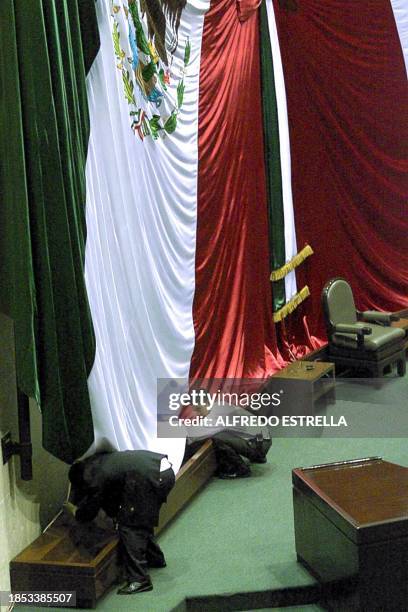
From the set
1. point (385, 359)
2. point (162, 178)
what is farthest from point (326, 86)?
point (162, 178)

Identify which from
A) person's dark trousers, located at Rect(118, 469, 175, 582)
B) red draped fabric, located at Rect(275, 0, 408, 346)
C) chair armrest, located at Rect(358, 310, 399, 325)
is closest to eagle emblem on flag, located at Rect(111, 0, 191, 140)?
person's dark trousers, located at Rect(118, 469, 175, 582)

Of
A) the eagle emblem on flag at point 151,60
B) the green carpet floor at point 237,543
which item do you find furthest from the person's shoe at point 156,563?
the eagle emblem on flag at point 151,60

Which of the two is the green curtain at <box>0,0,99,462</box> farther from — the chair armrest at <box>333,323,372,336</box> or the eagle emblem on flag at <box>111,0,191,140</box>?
the chair armrest at <box>333,323,372,336</box>

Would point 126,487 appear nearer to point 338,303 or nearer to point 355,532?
point 355,532

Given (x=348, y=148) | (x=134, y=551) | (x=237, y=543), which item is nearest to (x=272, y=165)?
(x=348, y=148)

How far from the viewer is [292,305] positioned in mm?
6281

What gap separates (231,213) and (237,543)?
2331 mm

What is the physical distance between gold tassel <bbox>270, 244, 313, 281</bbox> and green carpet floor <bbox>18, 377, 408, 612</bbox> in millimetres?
1511

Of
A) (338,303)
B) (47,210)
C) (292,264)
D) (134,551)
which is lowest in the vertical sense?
(134,551)

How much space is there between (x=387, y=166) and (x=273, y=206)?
65.8 inches

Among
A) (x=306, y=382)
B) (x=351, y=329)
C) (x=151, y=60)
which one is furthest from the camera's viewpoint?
(x=351, y=329)

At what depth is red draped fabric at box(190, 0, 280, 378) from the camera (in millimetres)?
5051

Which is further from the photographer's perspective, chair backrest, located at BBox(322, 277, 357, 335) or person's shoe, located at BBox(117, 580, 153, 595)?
chair backrest, located at BBox(322, 277, 357, 335)

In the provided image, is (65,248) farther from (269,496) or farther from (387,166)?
(387,166)
